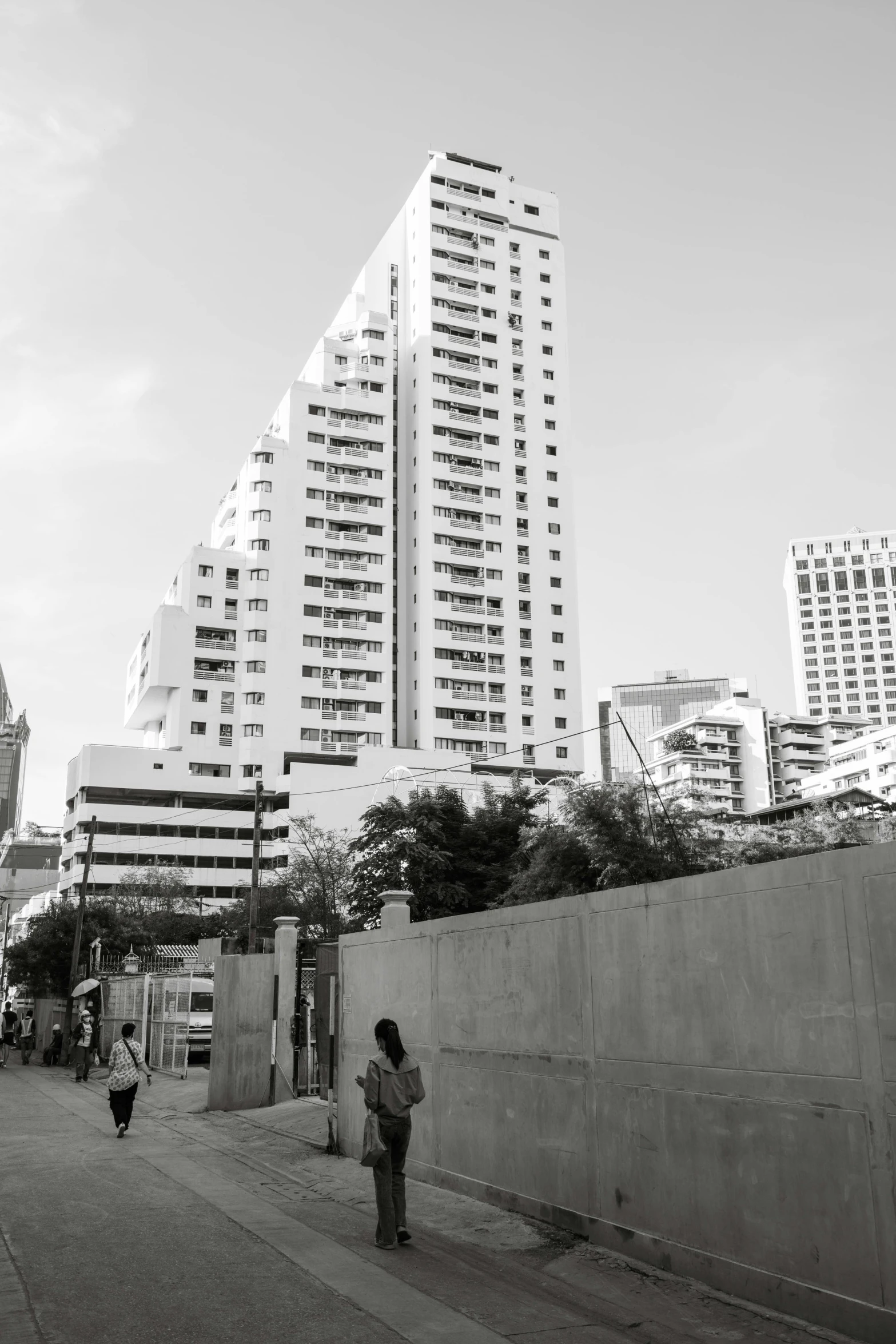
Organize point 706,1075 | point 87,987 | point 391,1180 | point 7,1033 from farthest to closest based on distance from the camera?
point 7,1033
point 87,987
point 391,1180
point 706,1075

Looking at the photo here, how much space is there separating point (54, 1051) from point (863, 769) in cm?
9422

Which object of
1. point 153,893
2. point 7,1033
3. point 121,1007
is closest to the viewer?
point 121,1007

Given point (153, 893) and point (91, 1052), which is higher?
point (153, 893)

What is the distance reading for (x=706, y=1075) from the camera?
23.1 feet

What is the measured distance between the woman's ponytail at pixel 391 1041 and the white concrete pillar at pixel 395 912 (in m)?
3.34

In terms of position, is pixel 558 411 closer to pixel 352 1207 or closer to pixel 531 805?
pixel 531 805

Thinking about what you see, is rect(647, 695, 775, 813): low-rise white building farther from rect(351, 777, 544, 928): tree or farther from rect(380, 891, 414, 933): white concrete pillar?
rect(380, 891, 414, 933): white concrete pillar

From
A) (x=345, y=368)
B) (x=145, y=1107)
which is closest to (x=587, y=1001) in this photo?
(x=145, y=1107)

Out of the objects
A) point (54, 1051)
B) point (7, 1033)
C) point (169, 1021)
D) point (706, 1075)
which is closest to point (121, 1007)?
point (169, 1021)

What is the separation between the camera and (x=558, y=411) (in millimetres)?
96125

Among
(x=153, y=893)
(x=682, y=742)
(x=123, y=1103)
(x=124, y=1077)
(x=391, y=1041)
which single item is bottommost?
(x=123, y=1103)

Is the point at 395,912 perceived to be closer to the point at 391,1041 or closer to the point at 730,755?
the point at 391,1041

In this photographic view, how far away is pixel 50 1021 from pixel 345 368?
63.6 metres

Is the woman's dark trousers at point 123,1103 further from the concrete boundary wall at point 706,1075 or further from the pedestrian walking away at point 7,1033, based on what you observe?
the pedestrian walking away at point 7,1033
